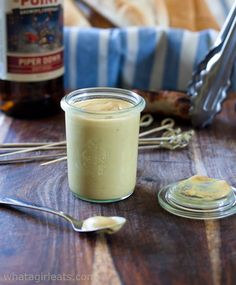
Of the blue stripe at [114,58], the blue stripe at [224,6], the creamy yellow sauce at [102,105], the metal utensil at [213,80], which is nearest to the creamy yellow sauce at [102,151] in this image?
the creamy yellow sauce at [102,105]

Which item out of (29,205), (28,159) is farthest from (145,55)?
(29,205)

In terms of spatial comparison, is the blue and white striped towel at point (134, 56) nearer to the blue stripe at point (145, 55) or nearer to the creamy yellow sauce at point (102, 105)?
the blue stripe at point (145, 55)

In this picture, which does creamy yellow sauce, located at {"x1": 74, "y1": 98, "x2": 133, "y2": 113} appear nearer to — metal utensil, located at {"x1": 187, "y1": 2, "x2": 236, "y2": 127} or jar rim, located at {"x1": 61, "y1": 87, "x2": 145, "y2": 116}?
jar rim, located at {"x1": 61, "y1": 87, "x2": 145, "y2": 116}

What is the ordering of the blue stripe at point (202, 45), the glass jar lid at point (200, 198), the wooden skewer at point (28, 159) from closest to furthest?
the glass jar lid at point (200, 198) < the wooden skewer at point (28, 159) < the blue stripe at point (202, 45)

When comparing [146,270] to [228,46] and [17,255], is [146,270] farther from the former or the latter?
[228,46]

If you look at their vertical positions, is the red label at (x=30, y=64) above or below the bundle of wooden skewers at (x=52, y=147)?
above

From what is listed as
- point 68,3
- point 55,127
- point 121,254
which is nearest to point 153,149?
point 55,127

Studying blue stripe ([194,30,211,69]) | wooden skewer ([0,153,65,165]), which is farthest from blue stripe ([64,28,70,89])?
wooden skewer ([0,153,65,165])
